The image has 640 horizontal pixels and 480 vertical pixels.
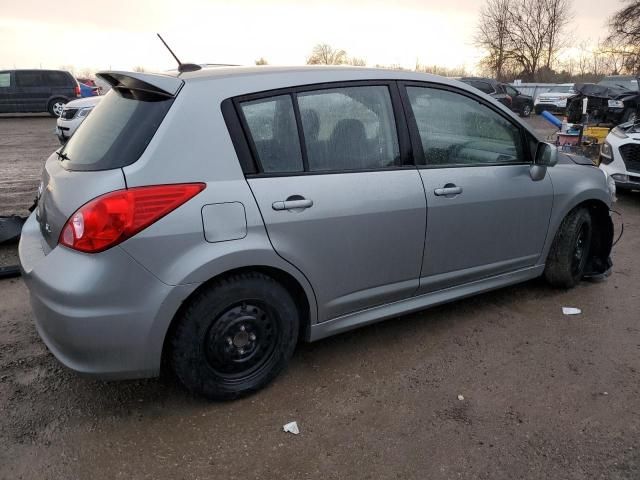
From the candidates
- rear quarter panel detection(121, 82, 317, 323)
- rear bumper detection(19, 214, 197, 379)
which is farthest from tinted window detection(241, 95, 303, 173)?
rear bumper detection(19, 214, 197, 379)

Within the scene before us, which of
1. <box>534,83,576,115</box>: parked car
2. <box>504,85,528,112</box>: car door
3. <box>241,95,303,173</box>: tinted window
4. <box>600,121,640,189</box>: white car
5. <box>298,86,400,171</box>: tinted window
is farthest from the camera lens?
<box>504,85,528,112</box>: car door

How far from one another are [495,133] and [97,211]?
8.54ft

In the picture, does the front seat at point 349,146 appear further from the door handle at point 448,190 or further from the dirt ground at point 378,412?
the dirt ground at point 378,412

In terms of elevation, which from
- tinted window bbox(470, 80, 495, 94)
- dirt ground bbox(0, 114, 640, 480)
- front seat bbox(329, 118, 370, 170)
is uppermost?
tinted window bbox(470, 80, 495, 94)

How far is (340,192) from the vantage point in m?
2.77

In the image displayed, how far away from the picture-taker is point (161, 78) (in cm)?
254

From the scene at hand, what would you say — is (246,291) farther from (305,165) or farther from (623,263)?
(623,263)

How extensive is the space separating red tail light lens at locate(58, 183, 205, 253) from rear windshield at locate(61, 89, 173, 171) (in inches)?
6.9

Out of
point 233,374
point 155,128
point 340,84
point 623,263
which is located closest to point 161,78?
point 155,128

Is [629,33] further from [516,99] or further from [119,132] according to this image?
[119,132]

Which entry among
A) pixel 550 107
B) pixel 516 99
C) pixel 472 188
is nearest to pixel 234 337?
pixel 472 188

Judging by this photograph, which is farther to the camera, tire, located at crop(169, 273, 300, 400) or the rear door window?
the rear door window

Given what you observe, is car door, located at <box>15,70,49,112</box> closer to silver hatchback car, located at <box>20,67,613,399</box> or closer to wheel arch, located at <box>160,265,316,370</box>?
silver hatchback car, located at <box>20,67,613,399</box>

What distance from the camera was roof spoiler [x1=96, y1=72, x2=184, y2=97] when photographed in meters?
2.47
